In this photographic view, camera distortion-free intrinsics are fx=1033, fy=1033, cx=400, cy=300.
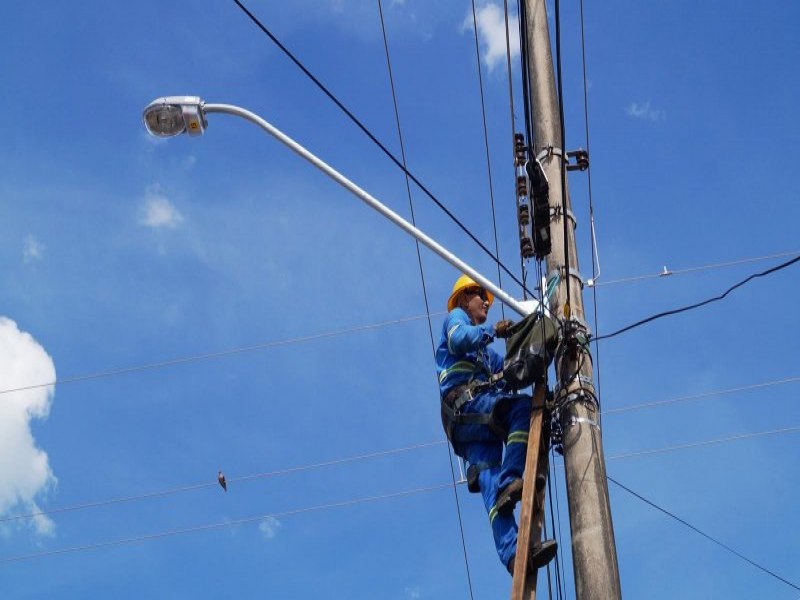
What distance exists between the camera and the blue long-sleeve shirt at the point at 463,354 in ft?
20.4

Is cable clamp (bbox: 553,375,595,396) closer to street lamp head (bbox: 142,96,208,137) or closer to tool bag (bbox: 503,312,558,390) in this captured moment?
tool bag (bbox: 503,312,558,390)

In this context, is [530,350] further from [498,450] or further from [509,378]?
[498,450]

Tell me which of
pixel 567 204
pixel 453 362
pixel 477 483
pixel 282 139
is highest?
pixel 282 139

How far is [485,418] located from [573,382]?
84cm

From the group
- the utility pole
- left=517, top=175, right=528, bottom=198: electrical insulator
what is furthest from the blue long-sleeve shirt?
left=517, top=175, right=528, bottom=198: electrical insulator

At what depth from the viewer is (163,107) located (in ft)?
→ 19.7

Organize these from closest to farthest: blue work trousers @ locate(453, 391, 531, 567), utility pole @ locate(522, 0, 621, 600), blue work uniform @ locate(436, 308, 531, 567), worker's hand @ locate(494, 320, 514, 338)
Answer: utility pole @ locate(522, 0, 621, 600)
blue work trousers @ locate(453, 391, 531, 567)
blue work uniform @ locate(436, 308, 531, 567)
worker's hand @ locate(494, 320, 514, 338)

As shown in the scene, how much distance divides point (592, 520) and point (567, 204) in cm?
199

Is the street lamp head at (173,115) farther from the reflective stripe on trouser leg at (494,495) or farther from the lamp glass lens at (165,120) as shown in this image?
the reflective stripe on trouser leg at (494,495)

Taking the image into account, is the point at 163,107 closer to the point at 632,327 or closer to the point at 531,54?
the point at 531,54

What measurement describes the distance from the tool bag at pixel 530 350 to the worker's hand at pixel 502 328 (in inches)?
7.0

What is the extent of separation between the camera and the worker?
18.6 feet

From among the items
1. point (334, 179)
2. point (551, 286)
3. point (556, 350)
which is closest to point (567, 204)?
point (551, 286)

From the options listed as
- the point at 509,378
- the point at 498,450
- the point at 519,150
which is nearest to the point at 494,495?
the point at 498,450
